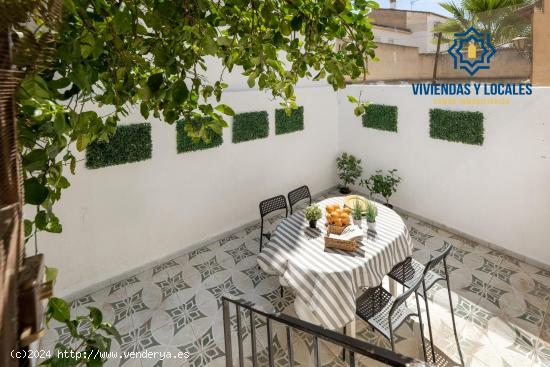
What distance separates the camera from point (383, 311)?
2906mm

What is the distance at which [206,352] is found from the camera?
326 cm

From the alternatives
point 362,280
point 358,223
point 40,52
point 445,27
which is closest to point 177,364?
point 362,280

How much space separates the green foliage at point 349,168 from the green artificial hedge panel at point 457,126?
1.69 meters

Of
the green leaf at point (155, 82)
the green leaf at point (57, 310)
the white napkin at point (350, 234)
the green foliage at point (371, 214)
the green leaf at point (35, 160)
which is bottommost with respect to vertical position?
the white napkin at point (350, 234)

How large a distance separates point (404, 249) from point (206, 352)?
2382mm

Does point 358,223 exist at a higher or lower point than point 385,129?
lower

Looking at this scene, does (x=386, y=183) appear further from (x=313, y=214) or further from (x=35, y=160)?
(x=35, y=160)

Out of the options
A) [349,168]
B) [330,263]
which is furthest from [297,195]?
[349,168]

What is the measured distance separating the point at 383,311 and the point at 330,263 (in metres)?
0.62

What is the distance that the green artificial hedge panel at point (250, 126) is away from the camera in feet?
17.9

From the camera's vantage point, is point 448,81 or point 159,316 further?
point 448,81

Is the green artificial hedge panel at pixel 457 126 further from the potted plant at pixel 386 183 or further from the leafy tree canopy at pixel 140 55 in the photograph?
the leafy tree canopy at pixel 140 55

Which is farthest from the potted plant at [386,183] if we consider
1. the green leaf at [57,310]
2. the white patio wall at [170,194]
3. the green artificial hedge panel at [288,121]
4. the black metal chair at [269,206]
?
the green leaf at [57,310]

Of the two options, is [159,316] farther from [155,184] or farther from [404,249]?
[404,249]
